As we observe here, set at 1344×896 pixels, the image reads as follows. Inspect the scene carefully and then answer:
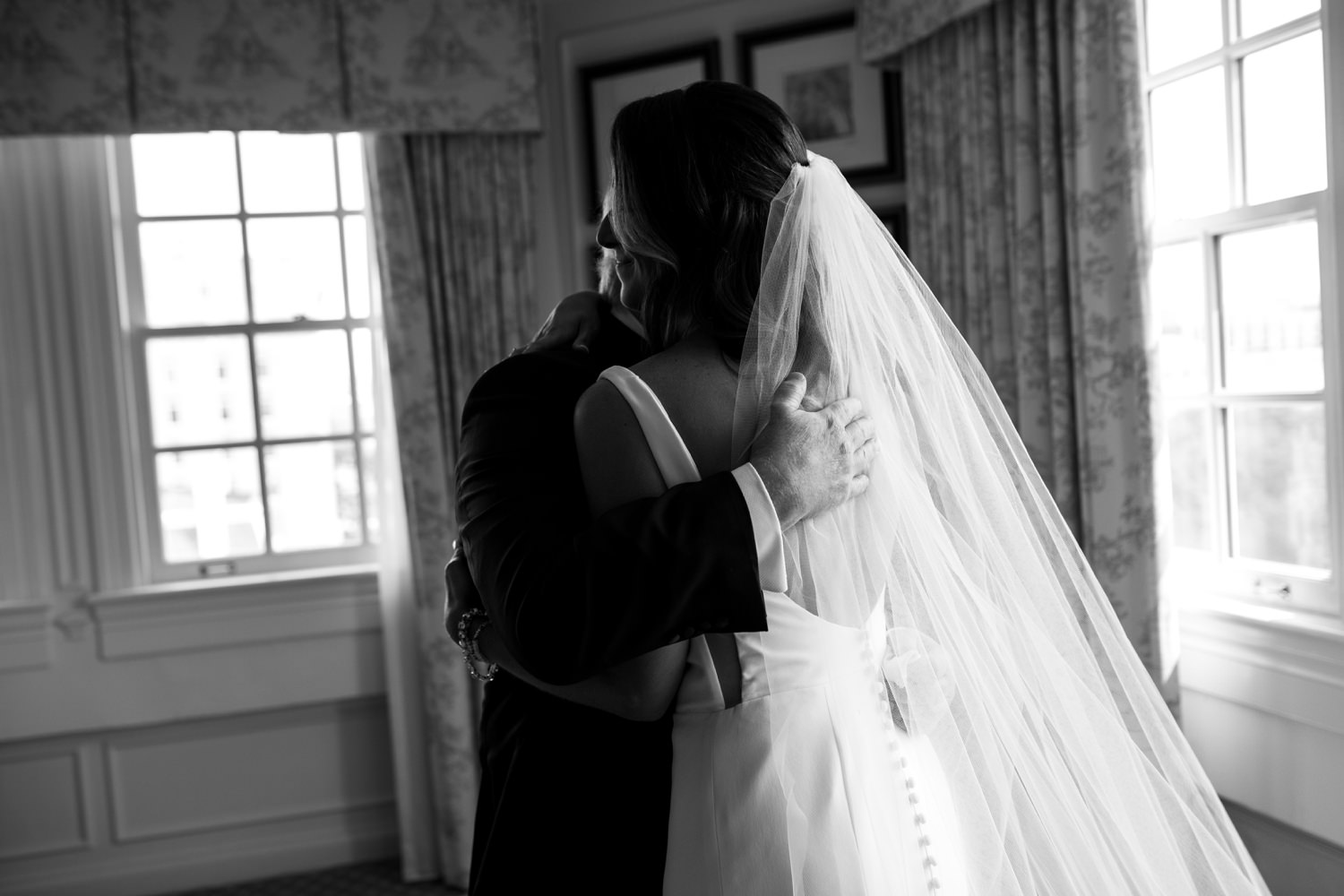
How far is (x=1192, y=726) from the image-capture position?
255cm

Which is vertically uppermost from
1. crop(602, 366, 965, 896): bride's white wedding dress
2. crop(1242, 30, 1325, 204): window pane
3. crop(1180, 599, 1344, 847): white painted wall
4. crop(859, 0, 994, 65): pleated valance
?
crop(859, 0, 994, 65): pleated valance

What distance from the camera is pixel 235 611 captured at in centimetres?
361

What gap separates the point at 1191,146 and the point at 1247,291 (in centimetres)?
40

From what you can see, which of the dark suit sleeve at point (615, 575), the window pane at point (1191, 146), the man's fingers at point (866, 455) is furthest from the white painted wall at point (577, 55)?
the dark suit sleeve at point (615, 575)

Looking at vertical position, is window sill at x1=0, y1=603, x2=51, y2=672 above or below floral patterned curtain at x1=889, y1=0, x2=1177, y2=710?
below

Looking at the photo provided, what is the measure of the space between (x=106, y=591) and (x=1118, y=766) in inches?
129

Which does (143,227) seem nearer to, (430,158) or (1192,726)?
(430,158)

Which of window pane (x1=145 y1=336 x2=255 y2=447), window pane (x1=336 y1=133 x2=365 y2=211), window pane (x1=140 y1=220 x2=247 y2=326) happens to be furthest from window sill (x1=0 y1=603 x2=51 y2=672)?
window pane (x1=336 y1=133 x2=365 y2=211)

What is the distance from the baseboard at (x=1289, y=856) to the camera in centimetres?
223

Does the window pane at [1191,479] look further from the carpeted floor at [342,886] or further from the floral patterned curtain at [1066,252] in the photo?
the carpeted floor at [342,886]

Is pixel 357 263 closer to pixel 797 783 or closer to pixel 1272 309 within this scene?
pixel 1272 309

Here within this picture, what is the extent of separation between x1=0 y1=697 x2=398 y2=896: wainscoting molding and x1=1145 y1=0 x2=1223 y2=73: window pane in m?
3.11

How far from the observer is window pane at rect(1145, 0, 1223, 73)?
252 centimetres

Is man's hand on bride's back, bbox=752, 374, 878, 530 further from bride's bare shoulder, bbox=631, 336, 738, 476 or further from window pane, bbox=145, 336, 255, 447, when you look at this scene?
window pane, bbox=145, 336, 255, 447
